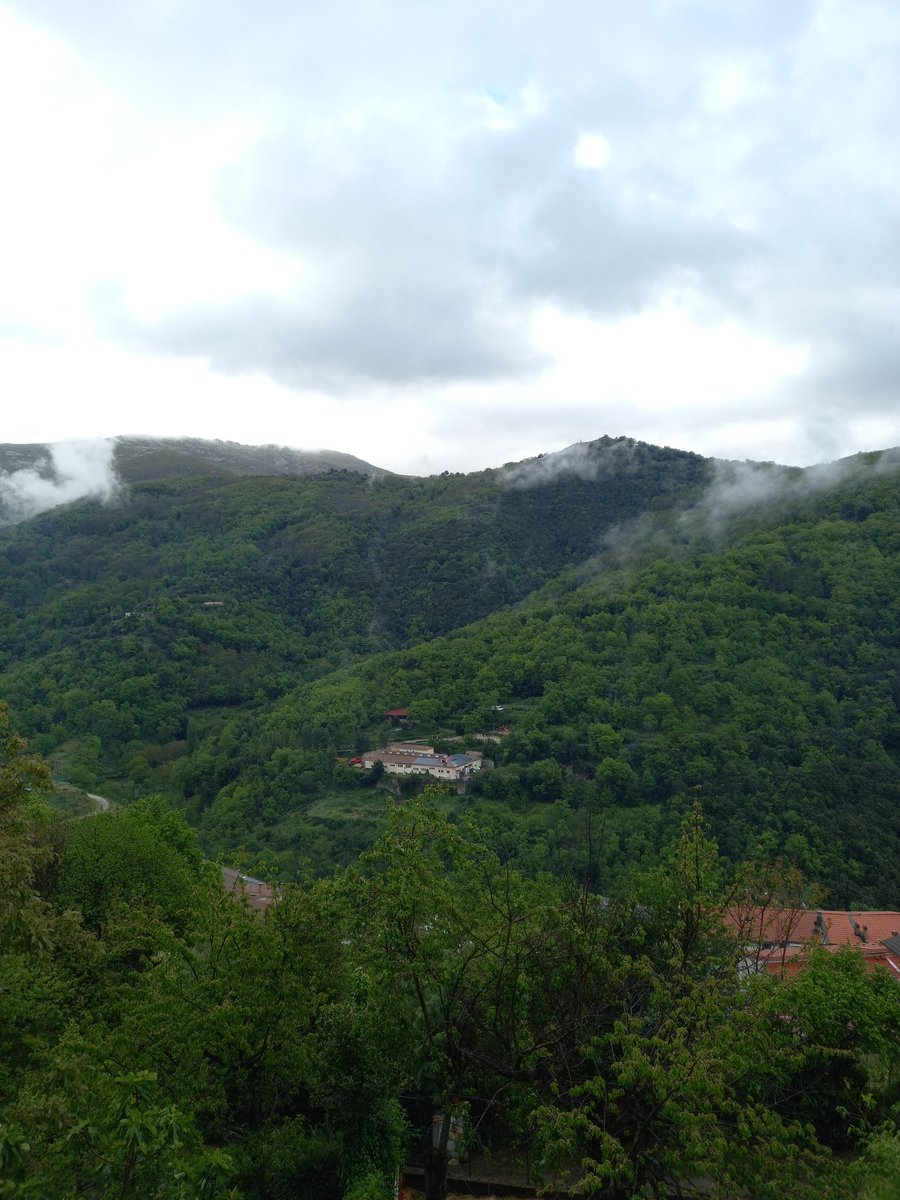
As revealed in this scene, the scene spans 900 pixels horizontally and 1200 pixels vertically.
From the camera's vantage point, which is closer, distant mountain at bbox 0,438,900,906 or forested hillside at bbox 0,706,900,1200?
forested hillside at bbox 0,706,900,1200

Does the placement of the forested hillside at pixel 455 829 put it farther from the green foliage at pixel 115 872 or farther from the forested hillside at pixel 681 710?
the forested hillside at pixel 681 710

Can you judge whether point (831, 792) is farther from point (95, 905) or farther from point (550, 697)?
point (95, 905)

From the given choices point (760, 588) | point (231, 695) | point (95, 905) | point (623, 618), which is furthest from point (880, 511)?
point (95, 905)

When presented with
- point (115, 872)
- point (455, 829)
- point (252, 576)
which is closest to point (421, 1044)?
point (455, 829)

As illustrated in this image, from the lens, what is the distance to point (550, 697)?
55.0m

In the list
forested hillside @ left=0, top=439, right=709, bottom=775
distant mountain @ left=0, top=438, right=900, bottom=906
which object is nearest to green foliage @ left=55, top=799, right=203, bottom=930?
distant mountain @ left=0, top=438, right=900, bottom=906

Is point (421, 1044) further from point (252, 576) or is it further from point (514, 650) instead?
point (252, 576)

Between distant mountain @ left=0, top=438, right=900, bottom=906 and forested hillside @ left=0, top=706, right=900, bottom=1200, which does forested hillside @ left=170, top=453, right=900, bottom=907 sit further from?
forested hillside @ left=0, top=706, right=900, bottom=1200

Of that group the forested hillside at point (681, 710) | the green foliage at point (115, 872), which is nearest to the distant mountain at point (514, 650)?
the forested hillside at point (681, 710)

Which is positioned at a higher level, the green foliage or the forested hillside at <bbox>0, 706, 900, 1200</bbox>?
the forested hillside at <bbox>0, 706, 900, 1200</bbox>

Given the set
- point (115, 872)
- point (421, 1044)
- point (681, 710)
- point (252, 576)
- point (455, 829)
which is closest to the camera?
point (421, 1044)

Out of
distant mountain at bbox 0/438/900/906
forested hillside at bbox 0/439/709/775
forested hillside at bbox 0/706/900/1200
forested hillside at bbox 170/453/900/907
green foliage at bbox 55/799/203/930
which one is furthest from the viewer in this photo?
forested hillside at bbox 0/439/709/775

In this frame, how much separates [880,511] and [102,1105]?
77735mm

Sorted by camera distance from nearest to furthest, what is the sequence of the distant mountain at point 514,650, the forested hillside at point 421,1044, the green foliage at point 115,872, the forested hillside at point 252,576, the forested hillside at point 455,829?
1. the forested hillside at point 421,1044
2. the forested hillside at point 455,829
3. the green foliage at point 115,872
4. the distant mountain at point 514,650
5. the forested hillside at point 252,576
